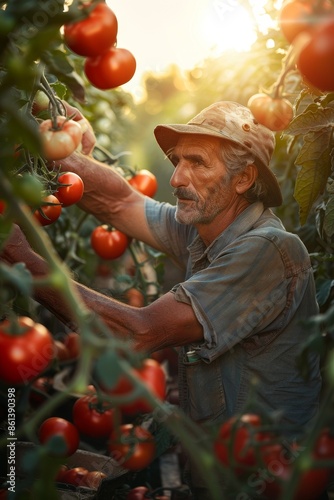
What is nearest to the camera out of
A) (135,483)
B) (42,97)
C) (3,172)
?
(3,172)

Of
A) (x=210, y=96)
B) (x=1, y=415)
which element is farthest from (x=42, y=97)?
(x=210, y=96)

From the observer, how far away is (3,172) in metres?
0.79

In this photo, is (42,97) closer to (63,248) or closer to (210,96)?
(63,248)

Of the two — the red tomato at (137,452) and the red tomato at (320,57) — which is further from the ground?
the red tomato at (320,57)

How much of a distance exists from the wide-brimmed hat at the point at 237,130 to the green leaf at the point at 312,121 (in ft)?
1.46

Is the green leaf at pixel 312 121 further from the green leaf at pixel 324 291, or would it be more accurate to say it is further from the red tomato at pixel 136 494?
the red tomato at pixel 136 494

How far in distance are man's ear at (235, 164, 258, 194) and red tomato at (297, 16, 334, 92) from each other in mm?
1088

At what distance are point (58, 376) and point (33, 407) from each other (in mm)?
142

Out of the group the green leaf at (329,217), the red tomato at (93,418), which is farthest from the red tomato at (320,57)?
the red tomato at (93,418)

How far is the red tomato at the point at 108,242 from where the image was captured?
92.7 inches

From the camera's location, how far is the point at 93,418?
6.51ft

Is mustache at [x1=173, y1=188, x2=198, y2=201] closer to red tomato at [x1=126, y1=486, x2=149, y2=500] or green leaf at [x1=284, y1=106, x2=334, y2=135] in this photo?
green leaf at [x1=284, y1=106, x2=334, y2=135]

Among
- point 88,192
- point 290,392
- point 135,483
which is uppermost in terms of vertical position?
point 88,192

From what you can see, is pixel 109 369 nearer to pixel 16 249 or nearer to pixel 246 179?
pixel 16 249
